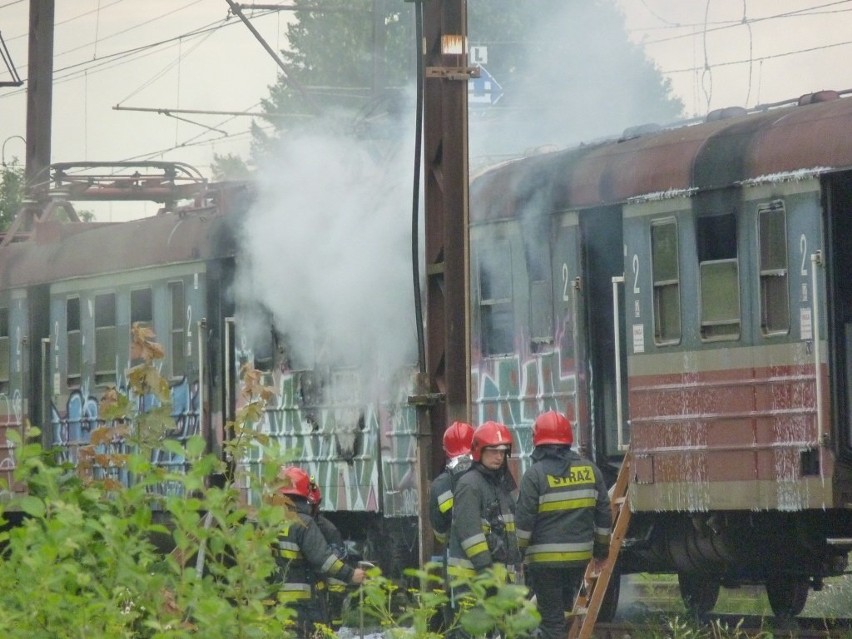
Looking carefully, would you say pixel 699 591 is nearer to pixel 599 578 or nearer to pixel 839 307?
pixel 599 578

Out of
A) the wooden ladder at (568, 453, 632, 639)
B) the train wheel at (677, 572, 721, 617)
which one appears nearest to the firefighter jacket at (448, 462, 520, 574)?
the wooden ladder at (568, 453, 632, 639)

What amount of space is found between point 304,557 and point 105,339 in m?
9.39

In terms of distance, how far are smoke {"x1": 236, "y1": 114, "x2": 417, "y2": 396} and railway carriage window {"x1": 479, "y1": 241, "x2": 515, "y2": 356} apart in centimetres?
93

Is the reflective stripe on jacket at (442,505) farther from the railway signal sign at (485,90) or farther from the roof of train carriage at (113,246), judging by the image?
the railway signal sign at (485,90)

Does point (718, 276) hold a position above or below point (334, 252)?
below

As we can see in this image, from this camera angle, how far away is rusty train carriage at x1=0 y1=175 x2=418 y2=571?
15.5 meters

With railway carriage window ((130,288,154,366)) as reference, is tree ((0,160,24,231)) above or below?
above

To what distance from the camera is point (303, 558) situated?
34.8ft

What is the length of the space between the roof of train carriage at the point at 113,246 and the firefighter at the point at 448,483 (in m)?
7.50

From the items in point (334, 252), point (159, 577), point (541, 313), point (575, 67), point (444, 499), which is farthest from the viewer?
point (575, 67)

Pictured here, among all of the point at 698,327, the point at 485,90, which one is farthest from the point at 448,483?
the point at 485,90

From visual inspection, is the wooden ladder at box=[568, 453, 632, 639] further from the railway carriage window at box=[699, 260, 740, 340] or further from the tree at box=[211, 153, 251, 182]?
the tree at box=[211, 153, 251, 182]

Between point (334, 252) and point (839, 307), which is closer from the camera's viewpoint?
point (839, 307)

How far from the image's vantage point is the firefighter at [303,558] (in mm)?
10430
